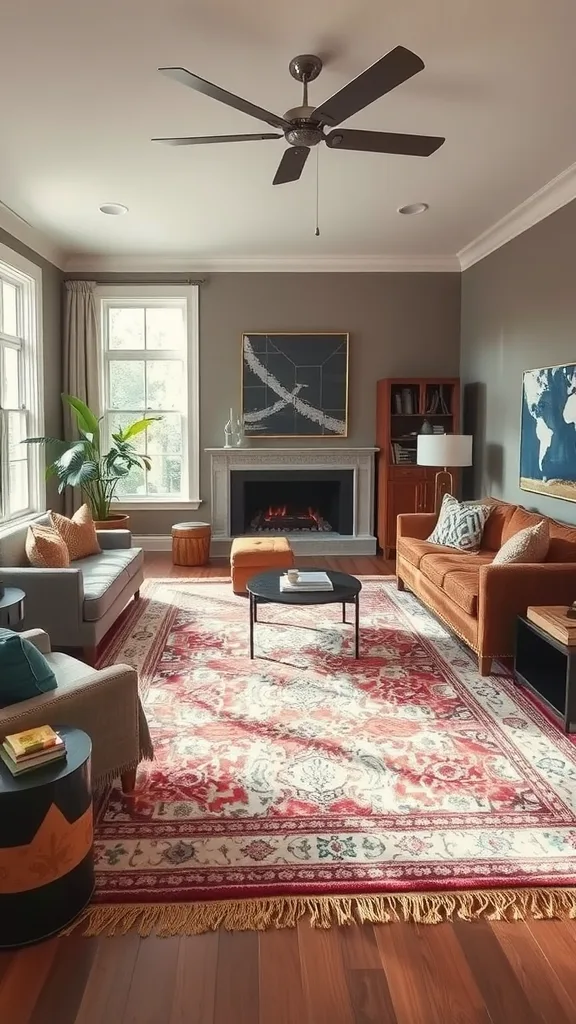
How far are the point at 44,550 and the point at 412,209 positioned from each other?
380cm

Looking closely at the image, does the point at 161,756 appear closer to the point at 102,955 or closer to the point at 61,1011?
the point at 102,955

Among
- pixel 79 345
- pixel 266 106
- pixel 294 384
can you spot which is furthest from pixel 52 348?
pixel 266 106

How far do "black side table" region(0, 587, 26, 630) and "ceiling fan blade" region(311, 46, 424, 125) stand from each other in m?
2.71

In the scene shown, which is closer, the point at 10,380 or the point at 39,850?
the point at 39,850

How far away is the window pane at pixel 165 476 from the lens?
24.3ft

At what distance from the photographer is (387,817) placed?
245 centimetres

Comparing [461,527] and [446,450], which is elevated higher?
[446,450]

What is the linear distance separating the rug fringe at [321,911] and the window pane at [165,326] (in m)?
6.02

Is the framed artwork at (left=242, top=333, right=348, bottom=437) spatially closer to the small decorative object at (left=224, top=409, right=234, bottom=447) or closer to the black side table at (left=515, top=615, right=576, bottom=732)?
the small decorative object at (left=224, top=409, right=234, bottom=447)

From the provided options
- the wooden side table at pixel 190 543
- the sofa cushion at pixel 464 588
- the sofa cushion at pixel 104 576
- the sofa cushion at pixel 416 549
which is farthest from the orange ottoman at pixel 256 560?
the sofa cushion at pixel 464 588

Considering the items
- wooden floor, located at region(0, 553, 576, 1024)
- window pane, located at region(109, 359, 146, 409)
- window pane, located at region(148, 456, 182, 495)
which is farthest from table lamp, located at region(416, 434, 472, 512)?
wooden floor, located at region(0, 553, 576, 1024)

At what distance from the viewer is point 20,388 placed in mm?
6082

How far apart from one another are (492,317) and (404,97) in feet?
9.99

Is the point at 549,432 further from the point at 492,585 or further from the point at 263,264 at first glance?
the point at 263,264
